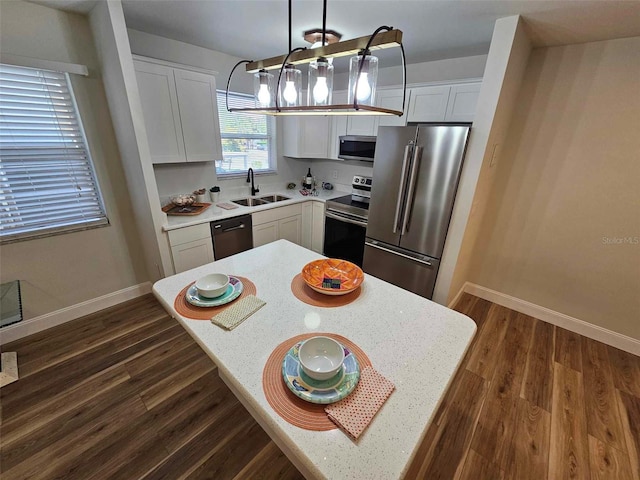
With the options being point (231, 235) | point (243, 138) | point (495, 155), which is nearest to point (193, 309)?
point (231, 235)

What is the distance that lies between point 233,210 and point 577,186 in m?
3.22

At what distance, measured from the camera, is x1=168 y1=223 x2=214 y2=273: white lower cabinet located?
236 cm

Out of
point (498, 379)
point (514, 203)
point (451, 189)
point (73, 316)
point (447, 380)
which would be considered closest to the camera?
point (447, 380)

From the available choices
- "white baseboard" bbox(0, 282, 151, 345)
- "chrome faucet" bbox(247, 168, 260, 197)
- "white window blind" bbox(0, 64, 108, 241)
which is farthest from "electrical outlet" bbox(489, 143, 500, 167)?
"white baseboard" bbox(0, 282, 151, 345)

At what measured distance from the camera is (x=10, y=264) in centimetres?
200

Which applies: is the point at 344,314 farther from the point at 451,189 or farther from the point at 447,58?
the point at 447,58

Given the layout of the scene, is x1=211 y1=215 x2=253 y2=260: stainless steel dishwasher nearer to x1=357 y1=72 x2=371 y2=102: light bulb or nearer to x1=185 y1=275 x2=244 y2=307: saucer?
x1=185 y1=275 x2=244 y2=307: saucer

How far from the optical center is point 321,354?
0.95 meters

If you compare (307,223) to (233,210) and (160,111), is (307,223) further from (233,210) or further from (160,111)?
(160,111)

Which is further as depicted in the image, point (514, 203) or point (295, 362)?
point (514, 203)

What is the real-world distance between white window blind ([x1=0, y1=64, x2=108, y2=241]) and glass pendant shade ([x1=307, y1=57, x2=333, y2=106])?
2121 mm

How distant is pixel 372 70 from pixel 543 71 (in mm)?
2120

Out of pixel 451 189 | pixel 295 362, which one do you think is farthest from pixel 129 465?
pixel 451 189

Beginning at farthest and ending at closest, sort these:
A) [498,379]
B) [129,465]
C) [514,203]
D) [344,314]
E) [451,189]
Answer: [514,203], [451,189], [498,379], [129,465], [344,314]
